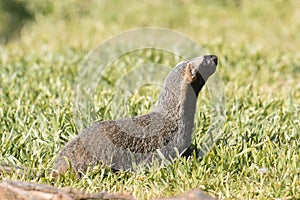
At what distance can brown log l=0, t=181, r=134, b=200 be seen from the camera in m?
3.18

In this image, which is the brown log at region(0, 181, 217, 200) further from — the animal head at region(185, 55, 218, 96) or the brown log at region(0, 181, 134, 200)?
the animal head at region(185, 55, 218, 96)

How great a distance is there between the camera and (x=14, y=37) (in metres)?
9.58

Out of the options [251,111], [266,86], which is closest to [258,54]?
[266,86]

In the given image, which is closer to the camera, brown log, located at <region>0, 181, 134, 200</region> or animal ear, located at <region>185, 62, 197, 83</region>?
brown log, located at <region>0, 181, 134, 200</region>

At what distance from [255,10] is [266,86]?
3.81 metres

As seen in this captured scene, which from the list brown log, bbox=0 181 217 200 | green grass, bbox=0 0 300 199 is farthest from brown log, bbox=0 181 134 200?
green grass, bbox=0 0 300 199

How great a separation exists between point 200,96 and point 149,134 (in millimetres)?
1805

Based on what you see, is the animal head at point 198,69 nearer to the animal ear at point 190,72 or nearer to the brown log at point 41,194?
the animal ear at point 190,72

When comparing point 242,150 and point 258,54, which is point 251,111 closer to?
point 242,150

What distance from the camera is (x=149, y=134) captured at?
391 cm

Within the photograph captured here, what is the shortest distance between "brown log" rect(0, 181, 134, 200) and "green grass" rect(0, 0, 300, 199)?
412mm

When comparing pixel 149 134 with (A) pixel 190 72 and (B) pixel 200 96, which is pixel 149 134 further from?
(B) pixel 200 96

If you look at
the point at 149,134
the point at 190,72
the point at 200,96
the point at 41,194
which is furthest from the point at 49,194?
the point at 200,96

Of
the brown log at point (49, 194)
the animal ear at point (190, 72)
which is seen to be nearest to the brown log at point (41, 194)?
the brown log at point (49, 194)
